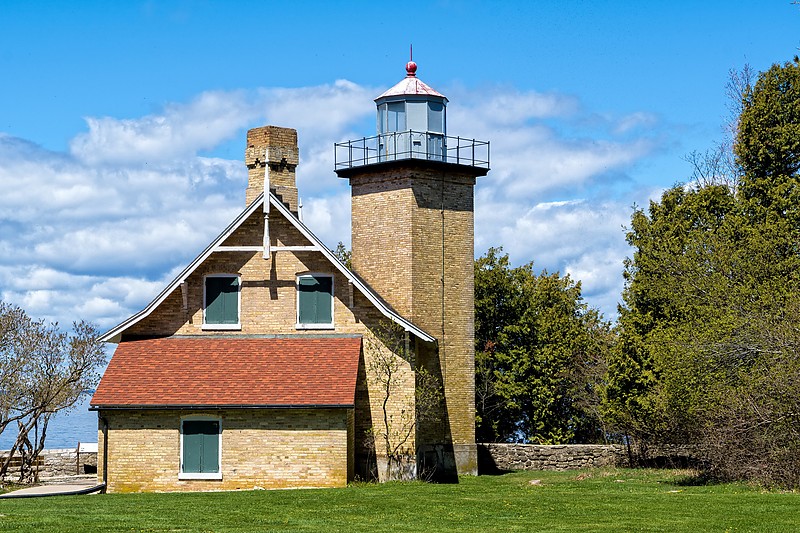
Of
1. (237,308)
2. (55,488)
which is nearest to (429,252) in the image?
(237,308)

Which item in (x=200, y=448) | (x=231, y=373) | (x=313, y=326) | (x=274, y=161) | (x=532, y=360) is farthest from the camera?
(x=532, y=360)

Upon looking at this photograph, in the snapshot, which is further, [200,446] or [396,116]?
[396,116]

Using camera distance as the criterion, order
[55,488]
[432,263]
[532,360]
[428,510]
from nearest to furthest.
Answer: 1. [428,510]
2. [55,488]
3. [432,263]
4. [532,360]

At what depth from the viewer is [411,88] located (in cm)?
3406

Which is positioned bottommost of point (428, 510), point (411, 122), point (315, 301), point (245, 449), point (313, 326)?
point (428, 510)

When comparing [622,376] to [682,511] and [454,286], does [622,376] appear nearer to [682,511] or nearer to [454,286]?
[454,286]

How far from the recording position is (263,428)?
27.5 metres

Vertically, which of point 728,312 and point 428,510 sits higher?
point 728,312

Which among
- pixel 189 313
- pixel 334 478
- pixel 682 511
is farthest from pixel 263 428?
pixel 682 511

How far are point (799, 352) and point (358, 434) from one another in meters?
11.5

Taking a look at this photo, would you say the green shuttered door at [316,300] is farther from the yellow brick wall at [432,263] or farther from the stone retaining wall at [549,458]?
the stone retaining wall at [549,458]

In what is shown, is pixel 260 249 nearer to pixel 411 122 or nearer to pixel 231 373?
pixel 231 373

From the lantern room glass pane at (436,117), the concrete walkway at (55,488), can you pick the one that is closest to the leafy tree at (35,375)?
the concrete walkway at (55,488)

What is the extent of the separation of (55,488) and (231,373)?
497cm
